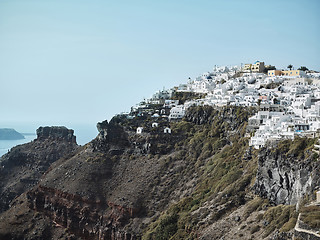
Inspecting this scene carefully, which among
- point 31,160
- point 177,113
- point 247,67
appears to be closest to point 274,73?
point 247,67

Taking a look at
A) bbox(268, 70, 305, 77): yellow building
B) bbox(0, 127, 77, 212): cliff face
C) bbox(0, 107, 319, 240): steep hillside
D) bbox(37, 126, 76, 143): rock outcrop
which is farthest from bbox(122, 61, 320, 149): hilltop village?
bbox(0, 127, 77, 212): cliff face

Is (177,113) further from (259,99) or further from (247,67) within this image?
(247,67)

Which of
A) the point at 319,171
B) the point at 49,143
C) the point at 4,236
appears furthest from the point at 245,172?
the point at 49,143

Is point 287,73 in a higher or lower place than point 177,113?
higher

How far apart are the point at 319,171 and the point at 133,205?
3528 cm

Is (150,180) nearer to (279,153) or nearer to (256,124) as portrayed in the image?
(256,124)

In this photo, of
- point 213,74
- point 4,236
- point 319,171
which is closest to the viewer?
point 319,171

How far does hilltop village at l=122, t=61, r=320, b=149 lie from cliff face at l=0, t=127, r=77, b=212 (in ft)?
83.1

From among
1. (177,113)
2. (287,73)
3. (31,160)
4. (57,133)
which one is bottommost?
(31,160)

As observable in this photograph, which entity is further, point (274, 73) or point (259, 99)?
point (274, 73)

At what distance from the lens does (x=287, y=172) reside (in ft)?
150

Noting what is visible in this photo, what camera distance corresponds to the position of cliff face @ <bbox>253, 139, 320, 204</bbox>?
1626 inches

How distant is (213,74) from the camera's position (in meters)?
112

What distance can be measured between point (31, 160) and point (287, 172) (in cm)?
7862
